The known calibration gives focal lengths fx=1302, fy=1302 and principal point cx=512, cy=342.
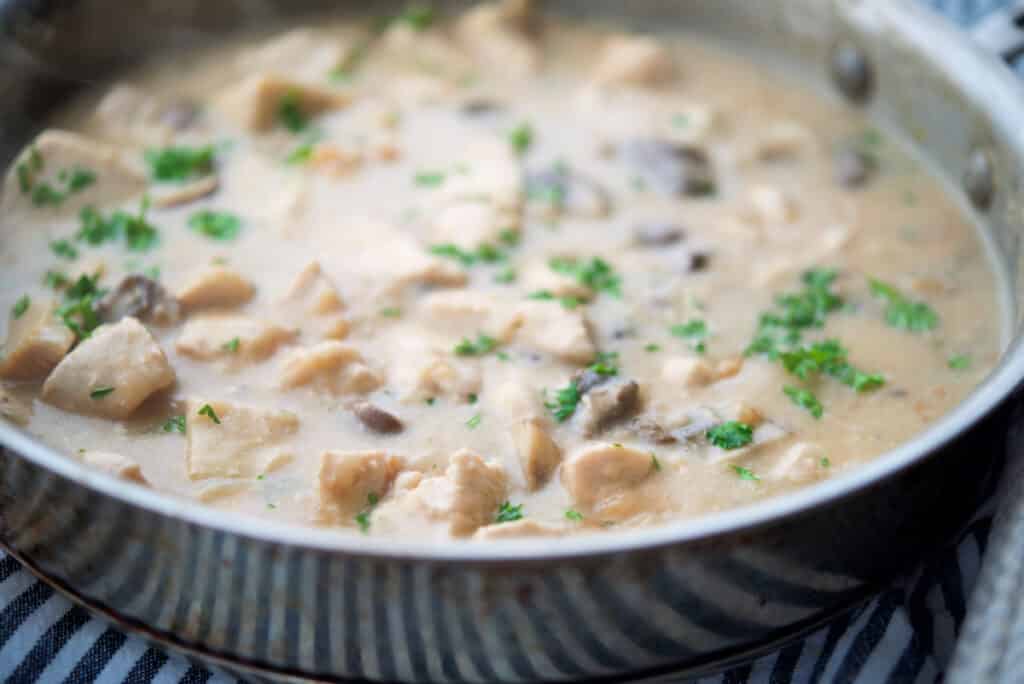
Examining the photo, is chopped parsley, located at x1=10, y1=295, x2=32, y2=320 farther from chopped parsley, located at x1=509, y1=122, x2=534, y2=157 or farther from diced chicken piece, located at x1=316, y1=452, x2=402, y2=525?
chopped parsley, located at x1=509, y1=122, x2=534, y2=157

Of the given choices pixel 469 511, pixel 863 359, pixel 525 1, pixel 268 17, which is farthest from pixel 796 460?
pixel 268 17

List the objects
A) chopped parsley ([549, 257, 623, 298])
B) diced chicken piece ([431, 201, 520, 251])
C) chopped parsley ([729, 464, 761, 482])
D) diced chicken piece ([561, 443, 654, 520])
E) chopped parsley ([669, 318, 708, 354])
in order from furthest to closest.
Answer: diced chicken piece ([431, 201, 520, 251]) < chopped parsley ([549, 257, 623, 298]) < chopped parsley ([669, 318, 708, 354]) < chopped parsley ([729, 464, 761, 482]) < diced chicken piece ([561, 443, 654, 520])

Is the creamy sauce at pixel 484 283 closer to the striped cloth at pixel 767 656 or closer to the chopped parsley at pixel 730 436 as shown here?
the chopped parsley at pixel 730 436

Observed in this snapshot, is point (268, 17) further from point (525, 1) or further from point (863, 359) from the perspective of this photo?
point (863, 359)

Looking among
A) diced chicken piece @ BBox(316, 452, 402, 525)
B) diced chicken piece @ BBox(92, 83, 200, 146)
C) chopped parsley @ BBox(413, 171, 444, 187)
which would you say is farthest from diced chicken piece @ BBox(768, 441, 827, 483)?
diced chicken piece @ BBox(92, 83, 200, 146)

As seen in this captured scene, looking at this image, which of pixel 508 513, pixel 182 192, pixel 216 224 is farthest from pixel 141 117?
pixel 508 513

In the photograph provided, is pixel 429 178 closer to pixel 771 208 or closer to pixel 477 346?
pixel 477 346

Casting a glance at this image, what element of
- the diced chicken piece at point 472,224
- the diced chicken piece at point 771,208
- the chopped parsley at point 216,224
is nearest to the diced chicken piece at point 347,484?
the diced chicken piece at point 472,224
